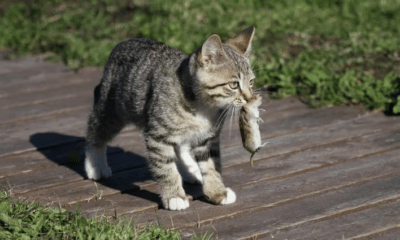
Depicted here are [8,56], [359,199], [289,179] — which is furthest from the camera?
[8,56]

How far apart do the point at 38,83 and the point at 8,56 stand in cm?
118

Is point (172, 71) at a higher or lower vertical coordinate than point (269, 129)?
higher

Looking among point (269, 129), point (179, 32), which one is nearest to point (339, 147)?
point (269, 129)

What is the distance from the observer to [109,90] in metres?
4.38

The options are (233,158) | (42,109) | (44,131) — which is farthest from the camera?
(42,109)

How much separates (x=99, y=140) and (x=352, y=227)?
199cm

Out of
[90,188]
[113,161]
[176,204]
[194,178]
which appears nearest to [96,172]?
[90,188]

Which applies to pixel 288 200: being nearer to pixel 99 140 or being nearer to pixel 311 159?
pixel 311 159

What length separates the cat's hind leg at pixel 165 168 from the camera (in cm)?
382

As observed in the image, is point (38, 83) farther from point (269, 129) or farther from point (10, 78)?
point (269, 129)

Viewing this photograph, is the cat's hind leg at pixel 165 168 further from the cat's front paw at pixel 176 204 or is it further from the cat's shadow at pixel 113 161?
the cat's shadow at pixel 113 161

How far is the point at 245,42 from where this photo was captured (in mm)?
4109

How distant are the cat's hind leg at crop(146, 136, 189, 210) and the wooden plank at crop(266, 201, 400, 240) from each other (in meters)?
0.76

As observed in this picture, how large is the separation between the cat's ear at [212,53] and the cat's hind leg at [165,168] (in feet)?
2.00
